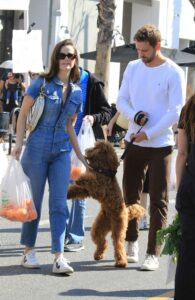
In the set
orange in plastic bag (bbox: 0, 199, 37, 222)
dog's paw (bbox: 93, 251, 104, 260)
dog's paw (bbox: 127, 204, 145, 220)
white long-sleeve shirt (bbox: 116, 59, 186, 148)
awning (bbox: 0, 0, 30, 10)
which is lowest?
dog's paw (bbox: 93, 251, 104, 260)

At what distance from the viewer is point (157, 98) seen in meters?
7.11

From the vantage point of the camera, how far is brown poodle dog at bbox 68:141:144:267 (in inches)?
279

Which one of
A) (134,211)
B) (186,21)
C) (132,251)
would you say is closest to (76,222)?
(132,251)

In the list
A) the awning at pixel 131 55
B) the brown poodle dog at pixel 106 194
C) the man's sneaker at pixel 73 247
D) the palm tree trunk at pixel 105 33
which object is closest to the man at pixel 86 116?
the man's sneaker at pixel 73 247

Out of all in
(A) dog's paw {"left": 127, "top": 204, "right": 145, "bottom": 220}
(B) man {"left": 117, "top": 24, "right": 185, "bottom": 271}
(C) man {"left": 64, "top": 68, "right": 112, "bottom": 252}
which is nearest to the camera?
(B) man {"left": 117, "top": 24, "right": 185, "bottom": 271}

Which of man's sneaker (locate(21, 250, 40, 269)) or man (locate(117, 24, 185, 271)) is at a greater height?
man (locate(117, 24, 185, 271))

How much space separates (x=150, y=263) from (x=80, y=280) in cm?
76

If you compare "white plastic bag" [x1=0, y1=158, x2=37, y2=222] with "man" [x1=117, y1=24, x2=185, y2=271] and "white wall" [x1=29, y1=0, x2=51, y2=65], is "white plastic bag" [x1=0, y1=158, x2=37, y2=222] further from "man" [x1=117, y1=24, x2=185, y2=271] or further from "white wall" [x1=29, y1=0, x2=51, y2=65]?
"white wall" [x1=29, y1=0, x2=51, y2=65]

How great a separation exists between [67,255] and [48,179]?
107cm

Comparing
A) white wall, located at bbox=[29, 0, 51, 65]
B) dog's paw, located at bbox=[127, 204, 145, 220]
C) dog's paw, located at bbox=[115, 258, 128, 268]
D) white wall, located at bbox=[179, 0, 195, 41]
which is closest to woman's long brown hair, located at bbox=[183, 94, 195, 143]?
dog's paw, located at bbox=[127, 204, 145, 220]

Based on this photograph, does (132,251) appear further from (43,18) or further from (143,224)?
(43,18)

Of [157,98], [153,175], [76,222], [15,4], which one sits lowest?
[76,222]

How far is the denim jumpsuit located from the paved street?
1.09 ft

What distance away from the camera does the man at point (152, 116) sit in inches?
277
